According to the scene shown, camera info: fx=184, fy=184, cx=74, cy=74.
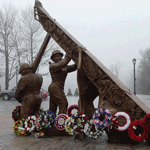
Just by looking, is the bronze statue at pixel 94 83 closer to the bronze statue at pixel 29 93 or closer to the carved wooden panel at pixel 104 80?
the carved wooden panel at pixel 104 80

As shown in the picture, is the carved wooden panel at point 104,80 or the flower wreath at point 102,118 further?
the carved wooden panel at point 104,80

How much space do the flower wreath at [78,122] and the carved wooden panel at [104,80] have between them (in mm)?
710

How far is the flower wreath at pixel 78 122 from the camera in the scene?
14.5 ft

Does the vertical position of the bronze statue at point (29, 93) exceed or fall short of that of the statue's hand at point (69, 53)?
it falls short

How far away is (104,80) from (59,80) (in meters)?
1.57

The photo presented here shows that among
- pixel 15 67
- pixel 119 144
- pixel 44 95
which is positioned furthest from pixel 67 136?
pixel 15 67

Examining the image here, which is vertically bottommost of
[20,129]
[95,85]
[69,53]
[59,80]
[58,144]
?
[58,144]

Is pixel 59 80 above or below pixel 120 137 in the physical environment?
above

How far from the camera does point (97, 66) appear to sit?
4.72m

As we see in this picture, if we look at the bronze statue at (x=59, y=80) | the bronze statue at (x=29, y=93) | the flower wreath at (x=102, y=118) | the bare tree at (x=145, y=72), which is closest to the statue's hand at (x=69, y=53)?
the bronze statue at (x=59, y=80)

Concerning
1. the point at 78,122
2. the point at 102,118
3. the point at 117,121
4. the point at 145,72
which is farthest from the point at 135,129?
the point at 145,72

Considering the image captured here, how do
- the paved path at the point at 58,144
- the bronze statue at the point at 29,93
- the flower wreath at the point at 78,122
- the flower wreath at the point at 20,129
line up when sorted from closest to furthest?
1. the paved path at the point at 58,144
2. the flower wreath at the point at 78,122
3. the flower wreath at the point at 20,129
4. the bronze statue at the point at 29,93

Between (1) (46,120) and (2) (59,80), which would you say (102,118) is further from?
(2) (59,80)

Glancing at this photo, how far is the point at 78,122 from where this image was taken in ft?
14.6
